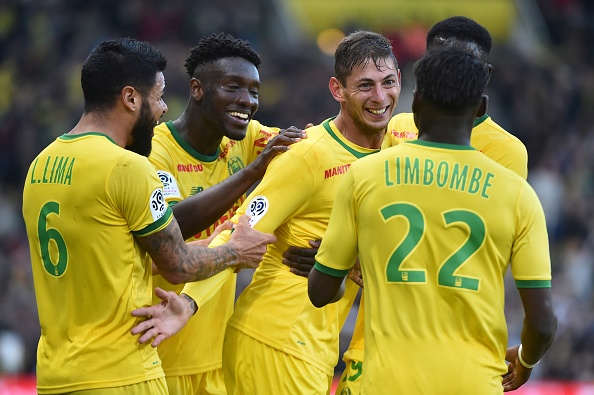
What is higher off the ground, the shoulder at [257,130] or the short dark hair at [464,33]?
the short dark hair at [464,33]

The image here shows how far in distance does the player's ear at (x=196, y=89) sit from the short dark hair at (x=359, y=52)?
3.74 feet

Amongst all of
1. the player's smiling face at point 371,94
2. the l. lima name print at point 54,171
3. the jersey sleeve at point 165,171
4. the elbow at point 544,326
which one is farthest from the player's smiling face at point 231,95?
the elbow at point 544,326

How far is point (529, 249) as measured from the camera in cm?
533

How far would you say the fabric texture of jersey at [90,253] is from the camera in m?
5.95

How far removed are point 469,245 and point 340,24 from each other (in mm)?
16917

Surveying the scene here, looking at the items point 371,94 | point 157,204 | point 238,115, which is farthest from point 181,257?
point 238,115

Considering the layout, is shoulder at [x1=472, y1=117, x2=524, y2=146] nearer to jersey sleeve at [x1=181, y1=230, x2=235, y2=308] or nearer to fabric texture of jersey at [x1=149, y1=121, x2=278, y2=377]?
jersey sleeve at [x1=181, y1=230, x2=235, y2=308]

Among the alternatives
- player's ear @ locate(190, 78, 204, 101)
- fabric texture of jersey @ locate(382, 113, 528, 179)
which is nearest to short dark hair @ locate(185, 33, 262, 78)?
player's ear @ locate(190, 78, 204, 101)

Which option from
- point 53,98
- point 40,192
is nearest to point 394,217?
point 40,192

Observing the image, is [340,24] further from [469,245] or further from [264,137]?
[469,245]

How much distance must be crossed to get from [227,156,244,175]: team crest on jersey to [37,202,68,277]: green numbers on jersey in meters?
2.02

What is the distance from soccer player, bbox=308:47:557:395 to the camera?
5316 millimetres

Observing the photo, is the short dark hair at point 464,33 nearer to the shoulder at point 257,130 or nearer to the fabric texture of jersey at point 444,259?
the shoulder at point 257,130

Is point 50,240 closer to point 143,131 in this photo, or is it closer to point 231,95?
point 143,131
